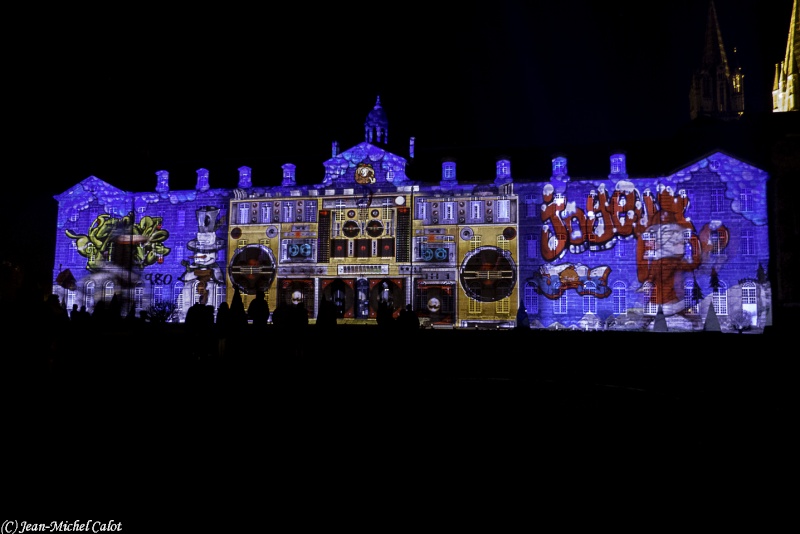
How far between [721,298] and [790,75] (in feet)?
90.1

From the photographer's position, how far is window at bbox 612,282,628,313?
3284 cm

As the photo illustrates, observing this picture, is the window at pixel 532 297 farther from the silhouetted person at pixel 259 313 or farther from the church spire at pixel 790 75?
the church spire at pixel 790 75

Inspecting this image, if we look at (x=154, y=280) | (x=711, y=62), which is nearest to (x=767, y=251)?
(x=711, y=62)

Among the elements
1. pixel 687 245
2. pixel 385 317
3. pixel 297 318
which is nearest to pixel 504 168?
pixel 687 245

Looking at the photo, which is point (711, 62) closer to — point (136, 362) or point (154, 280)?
point (154, 280)

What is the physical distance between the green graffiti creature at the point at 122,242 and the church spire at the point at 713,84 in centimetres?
3984

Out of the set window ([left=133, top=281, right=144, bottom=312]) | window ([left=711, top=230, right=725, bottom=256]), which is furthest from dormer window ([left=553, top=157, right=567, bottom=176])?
window ([left=133, top=281, right=144, bottom=312])

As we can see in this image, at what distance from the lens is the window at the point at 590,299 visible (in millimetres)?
33281

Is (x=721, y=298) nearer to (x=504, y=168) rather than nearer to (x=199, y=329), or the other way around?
(x=504, y=168)

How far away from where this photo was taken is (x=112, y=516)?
3939mm

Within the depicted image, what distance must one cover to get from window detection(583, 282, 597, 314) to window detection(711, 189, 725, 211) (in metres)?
7.48

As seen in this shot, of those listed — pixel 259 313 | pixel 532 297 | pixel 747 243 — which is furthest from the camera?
pixel 532 297

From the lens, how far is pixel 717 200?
3234cm

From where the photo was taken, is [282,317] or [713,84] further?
[713,84]
